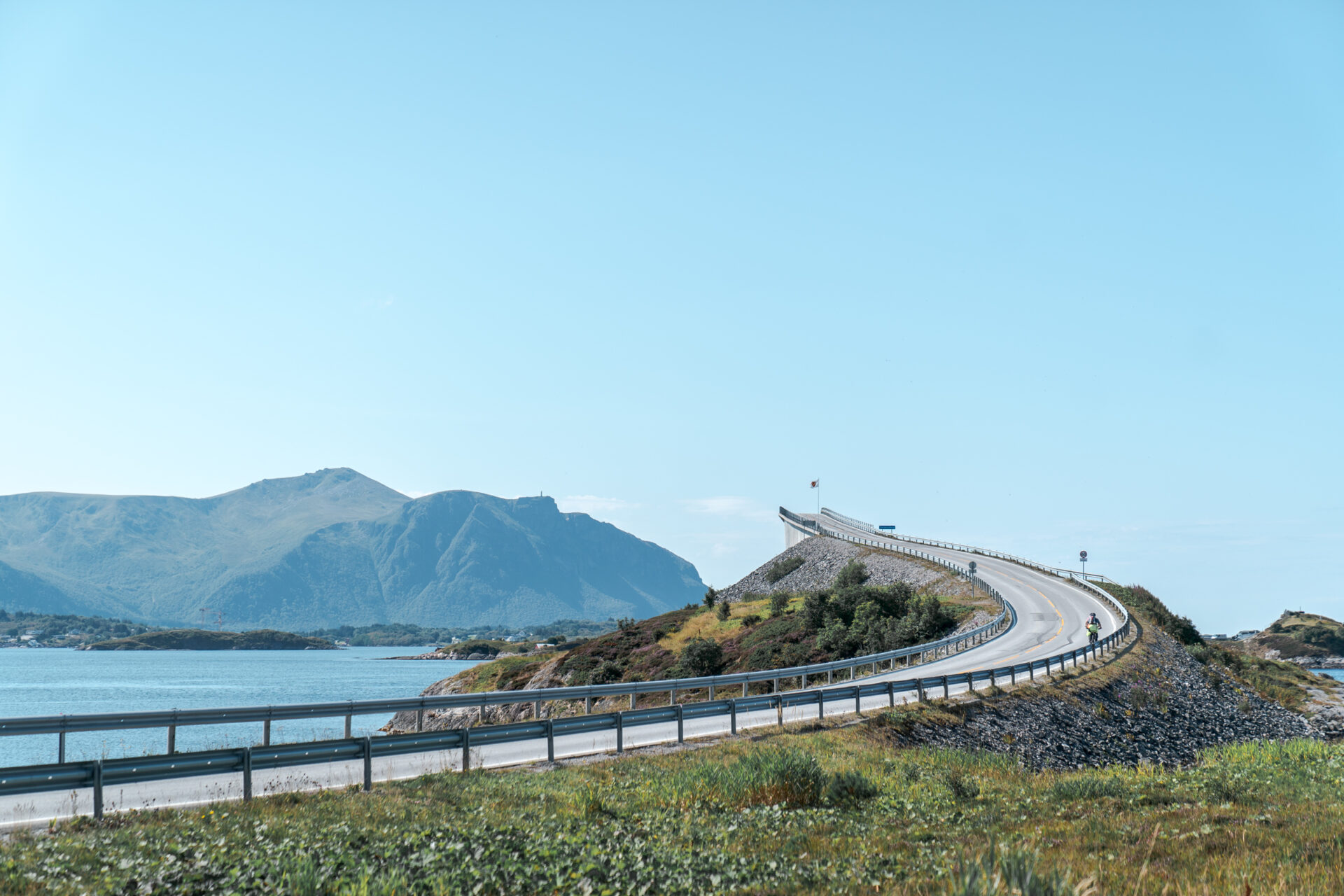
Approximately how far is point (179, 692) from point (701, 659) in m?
68.7

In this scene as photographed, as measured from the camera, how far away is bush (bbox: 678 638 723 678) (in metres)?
60.0

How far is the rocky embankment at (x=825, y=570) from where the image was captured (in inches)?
3435

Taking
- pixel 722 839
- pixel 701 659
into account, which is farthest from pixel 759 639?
pixel 722 839

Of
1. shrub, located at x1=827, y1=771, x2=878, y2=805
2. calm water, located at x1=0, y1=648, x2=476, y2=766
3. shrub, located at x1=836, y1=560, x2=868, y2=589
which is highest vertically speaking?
shrub, located at x1=836, y1=560, x2=868, y2=589

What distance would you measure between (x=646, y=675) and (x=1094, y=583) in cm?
4540

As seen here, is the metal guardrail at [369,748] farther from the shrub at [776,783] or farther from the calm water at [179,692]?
the calm water at [179,692]

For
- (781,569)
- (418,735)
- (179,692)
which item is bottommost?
(179,692)

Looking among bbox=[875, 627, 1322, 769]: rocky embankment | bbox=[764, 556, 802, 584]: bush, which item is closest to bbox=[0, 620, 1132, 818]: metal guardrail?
bbox=[875, 627, 1322, 769]: rocky embankment

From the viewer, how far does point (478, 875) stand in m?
9.05

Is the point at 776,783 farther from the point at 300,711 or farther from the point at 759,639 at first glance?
the point at 759,639

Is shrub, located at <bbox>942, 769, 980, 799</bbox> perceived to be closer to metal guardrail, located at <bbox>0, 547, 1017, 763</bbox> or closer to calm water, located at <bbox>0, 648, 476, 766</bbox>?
metal guardrail, located at <bbox>0, 547, 1017, 763</bbox>

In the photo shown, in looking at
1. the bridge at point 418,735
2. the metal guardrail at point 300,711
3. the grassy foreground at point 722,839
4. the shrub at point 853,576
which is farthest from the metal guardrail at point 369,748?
the shrub at point 853,576

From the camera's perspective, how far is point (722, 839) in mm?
11266

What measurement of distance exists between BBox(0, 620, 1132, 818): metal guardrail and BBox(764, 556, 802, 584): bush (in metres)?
82.7
